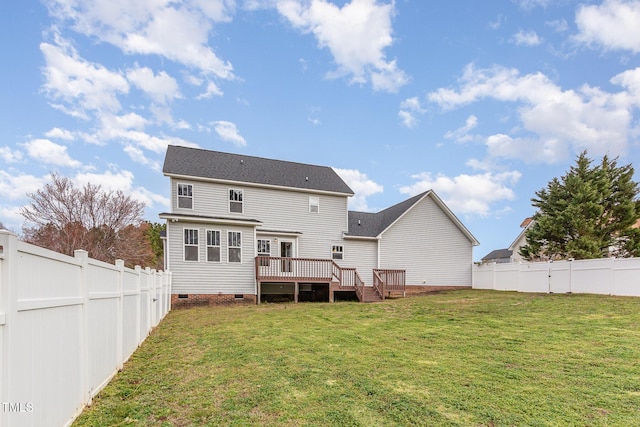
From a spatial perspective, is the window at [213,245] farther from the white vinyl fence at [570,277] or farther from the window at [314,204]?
the white vinyl fence at [570,277]

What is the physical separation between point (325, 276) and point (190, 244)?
249 inches

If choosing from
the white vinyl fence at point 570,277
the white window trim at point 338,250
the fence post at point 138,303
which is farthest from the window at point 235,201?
the white vinyl fence at point 570,277

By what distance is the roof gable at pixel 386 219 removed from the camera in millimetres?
19281

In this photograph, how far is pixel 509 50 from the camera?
13.9 meters

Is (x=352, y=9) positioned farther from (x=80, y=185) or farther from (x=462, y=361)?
(x=80, y=185)

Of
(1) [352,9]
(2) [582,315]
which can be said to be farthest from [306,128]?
(2) [582,315]

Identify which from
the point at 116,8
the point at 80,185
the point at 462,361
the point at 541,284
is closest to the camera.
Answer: the point at 462,361

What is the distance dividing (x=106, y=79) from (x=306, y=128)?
10396 mm

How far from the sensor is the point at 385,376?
459 cm

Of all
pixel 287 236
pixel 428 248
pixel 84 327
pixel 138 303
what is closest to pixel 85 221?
pixel 287 236

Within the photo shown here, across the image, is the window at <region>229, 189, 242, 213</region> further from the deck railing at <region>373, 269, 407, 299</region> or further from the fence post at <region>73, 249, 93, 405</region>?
the fence post at <region>73, 249, 93, 405</region>

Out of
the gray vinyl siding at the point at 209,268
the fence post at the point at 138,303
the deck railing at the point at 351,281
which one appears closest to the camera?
the fence post at the point at 138,303

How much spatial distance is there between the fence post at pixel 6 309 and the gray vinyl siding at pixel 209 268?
13065 mm

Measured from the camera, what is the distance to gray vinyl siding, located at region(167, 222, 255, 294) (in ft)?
47.5
